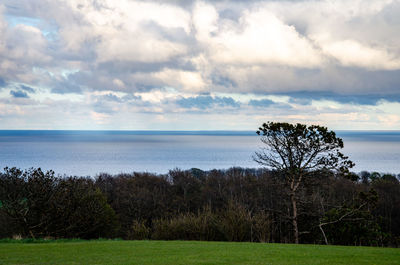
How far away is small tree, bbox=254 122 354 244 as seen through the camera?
855 inches

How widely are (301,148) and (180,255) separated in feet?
39.6

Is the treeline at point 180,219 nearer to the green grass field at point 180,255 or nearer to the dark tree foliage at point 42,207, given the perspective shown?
the dark tree foliage at point 42,207

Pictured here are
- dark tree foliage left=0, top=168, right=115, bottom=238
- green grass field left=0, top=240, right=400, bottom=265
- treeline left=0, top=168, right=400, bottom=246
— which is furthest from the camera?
dark tree foliage left=0, top=168, right=115, bottom=238

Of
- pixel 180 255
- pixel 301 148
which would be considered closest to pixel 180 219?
pixel 301 148

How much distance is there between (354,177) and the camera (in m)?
21.0

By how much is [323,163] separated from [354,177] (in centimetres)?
184

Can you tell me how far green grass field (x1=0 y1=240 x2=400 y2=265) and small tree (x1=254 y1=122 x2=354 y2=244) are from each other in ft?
27.8

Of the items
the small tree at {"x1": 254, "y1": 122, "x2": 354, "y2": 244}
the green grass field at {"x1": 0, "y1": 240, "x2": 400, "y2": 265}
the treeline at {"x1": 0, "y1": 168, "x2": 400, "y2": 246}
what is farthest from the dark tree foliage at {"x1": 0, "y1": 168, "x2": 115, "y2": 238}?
the small tree at {"x1": 254, "y1": 122, "x2": 354, "y2": 244}

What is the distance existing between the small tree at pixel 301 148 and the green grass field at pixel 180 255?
8473 mm

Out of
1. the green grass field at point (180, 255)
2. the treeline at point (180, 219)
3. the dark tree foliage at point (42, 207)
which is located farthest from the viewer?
the dark tree foliage at point (42, 207)

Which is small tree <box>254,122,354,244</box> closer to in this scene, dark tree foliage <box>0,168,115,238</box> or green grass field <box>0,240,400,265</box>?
green grass field <box>0,240,400,265</box>

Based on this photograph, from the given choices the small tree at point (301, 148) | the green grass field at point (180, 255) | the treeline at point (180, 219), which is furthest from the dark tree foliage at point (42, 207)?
the small tree at point (301, 148)

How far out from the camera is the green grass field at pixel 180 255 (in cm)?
1154

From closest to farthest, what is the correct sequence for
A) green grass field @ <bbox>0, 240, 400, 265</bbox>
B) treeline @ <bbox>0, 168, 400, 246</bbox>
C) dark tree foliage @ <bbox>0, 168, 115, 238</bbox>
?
green grass field @ <bbox>0, 240, 400, 265</bbox> < treeline @ <bbox>0, 168, 400, 246</bbox> < dark tree foliage @ <bbox>0, 168, 115, 238</bbox>
